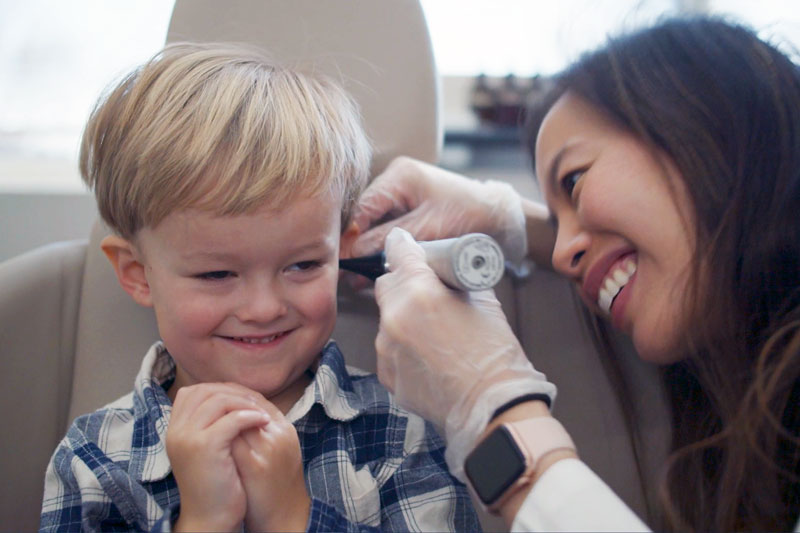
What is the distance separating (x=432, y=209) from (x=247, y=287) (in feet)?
1.24

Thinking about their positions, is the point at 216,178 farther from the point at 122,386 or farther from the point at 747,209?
the point at 747,209

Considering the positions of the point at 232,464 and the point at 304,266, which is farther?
the point at 304,266

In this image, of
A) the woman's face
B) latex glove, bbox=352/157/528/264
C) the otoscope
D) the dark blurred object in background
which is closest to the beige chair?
latex glove, bbox=352/157/528/264

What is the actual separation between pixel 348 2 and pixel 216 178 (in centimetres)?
49

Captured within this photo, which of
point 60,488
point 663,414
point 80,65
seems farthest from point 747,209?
point 80,65

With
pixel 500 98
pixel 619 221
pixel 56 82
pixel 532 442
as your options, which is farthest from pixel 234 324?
pixel 500 98

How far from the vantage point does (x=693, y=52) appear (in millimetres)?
836

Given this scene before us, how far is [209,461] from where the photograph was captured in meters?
0.74

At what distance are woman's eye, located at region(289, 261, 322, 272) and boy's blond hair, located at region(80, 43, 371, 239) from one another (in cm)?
9

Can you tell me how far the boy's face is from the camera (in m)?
0.80

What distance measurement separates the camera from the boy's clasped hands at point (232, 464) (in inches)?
29.0

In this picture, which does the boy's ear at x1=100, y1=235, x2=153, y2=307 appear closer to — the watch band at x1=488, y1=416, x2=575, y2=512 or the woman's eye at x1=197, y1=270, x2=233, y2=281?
the woman's eye at x1=197, y1=270, x2=233, y2=281

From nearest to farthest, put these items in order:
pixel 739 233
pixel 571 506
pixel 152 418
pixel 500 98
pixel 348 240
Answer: pixel 571 506 < pixel 739 233 < pixel 152 418 < pixel 348 240 < pixel 500 98

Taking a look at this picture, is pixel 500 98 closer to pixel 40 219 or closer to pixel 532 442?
pixel 40 219
